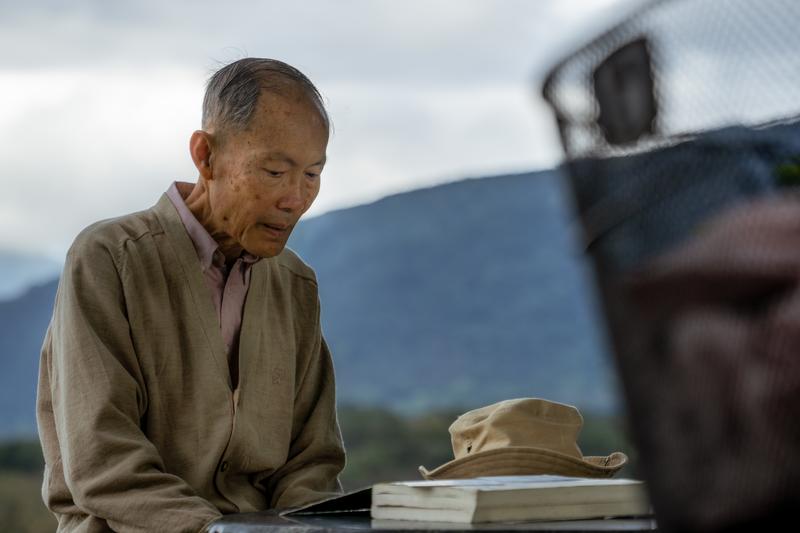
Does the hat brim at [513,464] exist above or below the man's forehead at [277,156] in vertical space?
below

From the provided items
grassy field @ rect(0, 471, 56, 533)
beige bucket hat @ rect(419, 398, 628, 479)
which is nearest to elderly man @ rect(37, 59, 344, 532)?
beige bucket hat @ rect(419, 398, 628, 479)

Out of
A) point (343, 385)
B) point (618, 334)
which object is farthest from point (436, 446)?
point (618, 334)

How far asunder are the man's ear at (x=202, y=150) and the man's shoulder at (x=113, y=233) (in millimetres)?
118

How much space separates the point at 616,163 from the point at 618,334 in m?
0.11

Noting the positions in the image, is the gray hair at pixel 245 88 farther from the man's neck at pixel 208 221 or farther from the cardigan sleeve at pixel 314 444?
the cardigan sleeve at pixel 314 444

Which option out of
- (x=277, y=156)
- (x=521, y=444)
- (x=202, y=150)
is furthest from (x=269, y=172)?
(x=521, y=444)

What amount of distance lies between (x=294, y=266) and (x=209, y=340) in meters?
0.34

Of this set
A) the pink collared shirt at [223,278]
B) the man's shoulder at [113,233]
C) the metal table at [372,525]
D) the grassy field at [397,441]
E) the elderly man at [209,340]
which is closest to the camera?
the metal table at [372,525]

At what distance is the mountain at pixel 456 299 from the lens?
2233 centimetres

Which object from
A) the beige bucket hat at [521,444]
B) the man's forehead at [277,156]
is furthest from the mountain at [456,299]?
the beige bucket hat at [521,444]

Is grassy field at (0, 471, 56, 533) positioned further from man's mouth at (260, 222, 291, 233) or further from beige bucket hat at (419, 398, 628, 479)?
beige bucket hat at (419, 398, 628, 479)

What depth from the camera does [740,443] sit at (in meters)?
0.67

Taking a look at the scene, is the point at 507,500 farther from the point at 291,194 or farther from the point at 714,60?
the point at 291,194

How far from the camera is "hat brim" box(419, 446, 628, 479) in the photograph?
1671 mm
